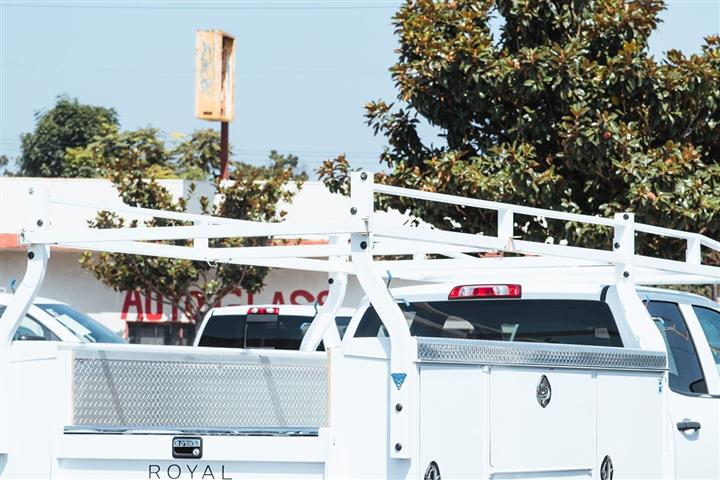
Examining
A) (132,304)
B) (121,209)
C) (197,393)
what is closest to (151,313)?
(132,304)

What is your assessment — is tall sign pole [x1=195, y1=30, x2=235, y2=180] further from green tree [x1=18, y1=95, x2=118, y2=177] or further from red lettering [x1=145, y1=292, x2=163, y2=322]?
green tree [x1=18, y1=95, x2=118, y2=177]

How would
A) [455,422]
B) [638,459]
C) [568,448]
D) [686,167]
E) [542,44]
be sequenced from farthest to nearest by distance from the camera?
1. [542,44]
2. [686,167]
3. [638,459]
4. [568,448]
5. [455,422]

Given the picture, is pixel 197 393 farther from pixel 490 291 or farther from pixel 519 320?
pixel 519 320

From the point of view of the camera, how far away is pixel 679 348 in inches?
267

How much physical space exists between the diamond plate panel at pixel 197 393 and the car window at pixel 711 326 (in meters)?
2.23

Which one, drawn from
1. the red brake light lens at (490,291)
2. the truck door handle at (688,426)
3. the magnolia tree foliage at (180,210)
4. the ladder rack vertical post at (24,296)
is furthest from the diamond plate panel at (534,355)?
the magnolia tree foliage at (180,210)

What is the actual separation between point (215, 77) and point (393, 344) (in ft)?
71.1

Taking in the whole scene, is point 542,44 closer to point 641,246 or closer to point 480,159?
point 480,159

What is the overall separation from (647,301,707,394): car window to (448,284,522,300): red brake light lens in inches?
30.6

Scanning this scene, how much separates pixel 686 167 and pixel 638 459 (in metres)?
8.27

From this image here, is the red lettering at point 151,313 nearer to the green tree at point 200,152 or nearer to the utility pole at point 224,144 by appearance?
the utility pole at point 224,144

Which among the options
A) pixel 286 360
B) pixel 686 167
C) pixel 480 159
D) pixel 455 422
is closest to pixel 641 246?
pixel 686 167

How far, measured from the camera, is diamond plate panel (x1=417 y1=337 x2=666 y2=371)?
4.89 meters

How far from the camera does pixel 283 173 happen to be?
23328 millimetres
